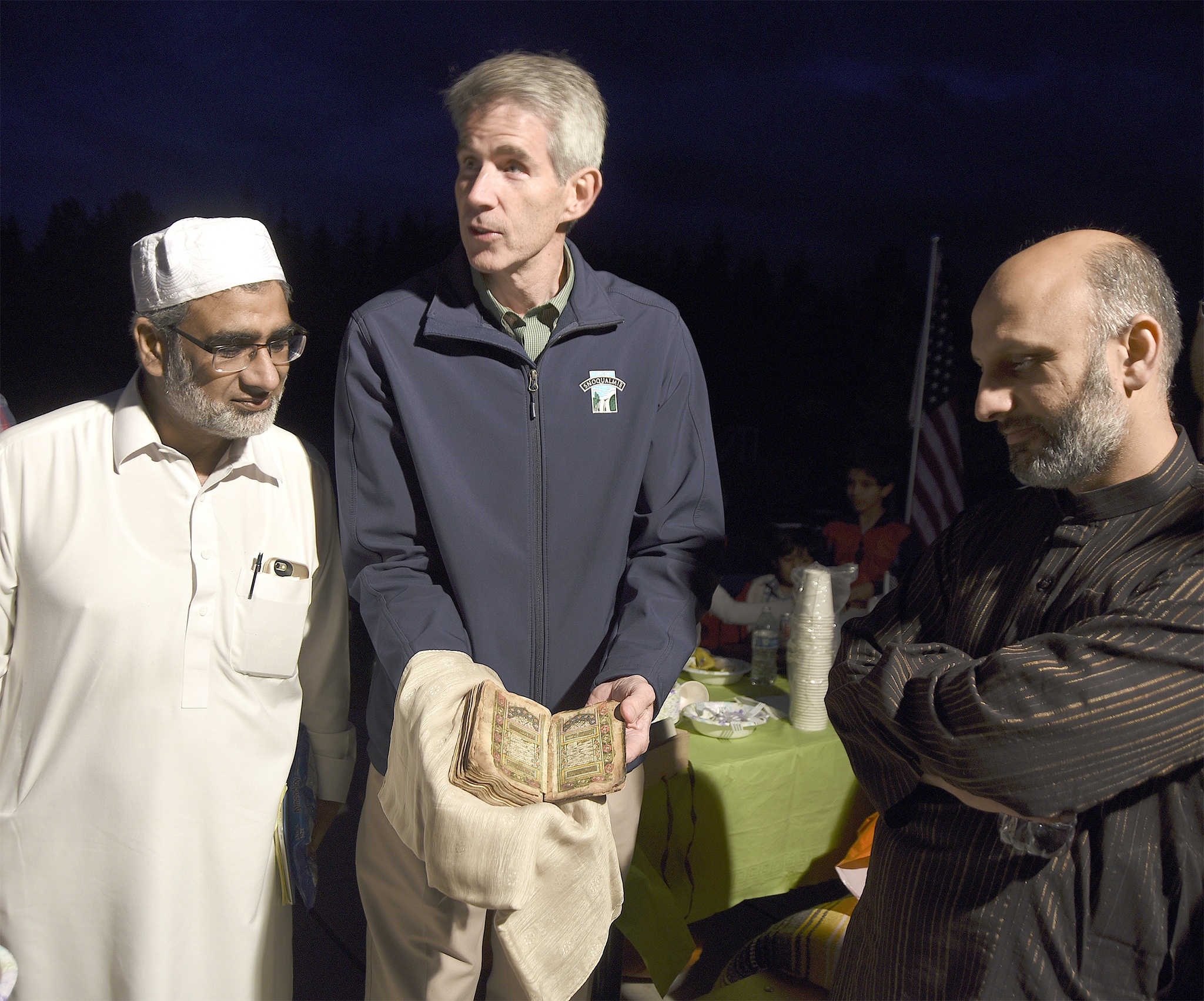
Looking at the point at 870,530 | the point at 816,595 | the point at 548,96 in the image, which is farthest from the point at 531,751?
the point at 870,530

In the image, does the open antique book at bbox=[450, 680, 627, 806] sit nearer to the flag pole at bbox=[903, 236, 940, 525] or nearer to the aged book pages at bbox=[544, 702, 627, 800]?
the aged book pages at bbox=[544, 702, 627, 800]

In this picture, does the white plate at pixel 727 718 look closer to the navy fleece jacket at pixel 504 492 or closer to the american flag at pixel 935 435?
the navy fleece jacket at pixel 504 492

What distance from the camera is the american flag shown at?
6.54m

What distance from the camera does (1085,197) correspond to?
27.2 metres

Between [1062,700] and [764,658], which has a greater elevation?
[1062,700]

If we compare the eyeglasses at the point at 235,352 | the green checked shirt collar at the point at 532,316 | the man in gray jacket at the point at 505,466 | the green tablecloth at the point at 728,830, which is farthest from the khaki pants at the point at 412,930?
the green checked shirt collar at the point at 532,316

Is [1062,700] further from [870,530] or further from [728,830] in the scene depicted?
[870,530]

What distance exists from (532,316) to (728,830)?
6.31 ft

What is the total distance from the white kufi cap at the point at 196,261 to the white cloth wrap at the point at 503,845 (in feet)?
3.11

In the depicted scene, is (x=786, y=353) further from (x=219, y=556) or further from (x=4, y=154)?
(x=219, y=556)

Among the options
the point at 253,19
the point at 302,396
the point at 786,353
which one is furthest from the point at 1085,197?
the point at 302,396

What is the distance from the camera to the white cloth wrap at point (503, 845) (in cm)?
155

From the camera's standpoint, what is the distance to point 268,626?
1971mm

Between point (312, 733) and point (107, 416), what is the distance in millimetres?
929
